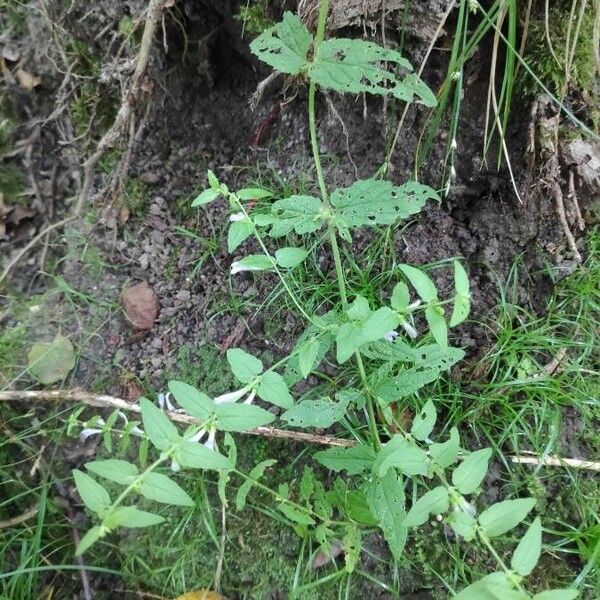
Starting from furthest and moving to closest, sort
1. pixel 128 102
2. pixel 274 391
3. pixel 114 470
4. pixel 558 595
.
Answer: pixel 128 102
pixel 274 391
pixel 114 470
pixel 558 595

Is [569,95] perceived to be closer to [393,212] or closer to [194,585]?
[393,212]

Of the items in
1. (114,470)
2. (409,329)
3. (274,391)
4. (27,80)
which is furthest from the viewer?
(27,80)

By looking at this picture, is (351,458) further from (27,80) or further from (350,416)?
(27,80)

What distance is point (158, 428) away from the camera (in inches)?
38.8

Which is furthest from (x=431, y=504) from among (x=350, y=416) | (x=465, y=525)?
Answer: (x=350, y=416)

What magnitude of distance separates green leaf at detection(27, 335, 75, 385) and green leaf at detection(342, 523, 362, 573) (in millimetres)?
1042

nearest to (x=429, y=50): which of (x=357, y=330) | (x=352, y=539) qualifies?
(x=357, y=330)

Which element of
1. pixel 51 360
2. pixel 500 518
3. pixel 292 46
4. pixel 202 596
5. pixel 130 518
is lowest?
pixel 202 596

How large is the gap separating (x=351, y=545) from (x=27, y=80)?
6.64ft

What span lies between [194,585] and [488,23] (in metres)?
1.64

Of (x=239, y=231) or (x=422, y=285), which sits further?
(x=239, y=231)

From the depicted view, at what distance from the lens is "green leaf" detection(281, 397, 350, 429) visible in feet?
4.05

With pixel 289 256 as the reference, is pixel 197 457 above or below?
below

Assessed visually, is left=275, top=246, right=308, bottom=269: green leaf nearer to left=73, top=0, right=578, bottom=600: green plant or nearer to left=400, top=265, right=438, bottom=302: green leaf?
left=73, top=0, right=578, bottom=600: green plant
